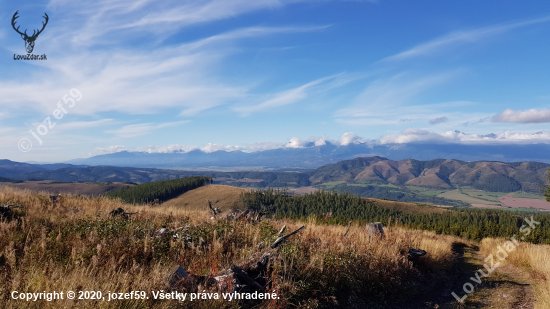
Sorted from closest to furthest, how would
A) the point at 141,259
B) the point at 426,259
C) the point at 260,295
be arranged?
the point at 260,295 → the point at 141,259 → the point at 426,259

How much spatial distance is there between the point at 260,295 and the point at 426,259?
8.60 metres

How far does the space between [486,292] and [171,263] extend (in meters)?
9.62

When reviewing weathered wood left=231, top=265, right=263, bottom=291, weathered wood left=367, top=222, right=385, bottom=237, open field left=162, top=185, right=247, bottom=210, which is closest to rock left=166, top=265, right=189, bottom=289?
weathered wood left=231, top=265, right=263, bottom=291

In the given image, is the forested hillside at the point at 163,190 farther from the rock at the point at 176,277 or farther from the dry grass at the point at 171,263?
the rock at the point at 176,277

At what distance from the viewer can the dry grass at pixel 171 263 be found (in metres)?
4.84

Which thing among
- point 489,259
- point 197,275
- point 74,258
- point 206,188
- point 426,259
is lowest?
point 206,188

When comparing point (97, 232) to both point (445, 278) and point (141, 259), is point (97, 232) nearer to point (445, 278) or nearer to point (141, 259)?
point (141, 259)

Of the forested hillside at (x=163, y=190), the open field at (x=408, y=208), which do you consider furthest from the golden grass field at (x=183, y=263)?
the forested hillside at (x=163, y=190)

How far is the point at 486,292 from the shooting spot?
869 centimetres

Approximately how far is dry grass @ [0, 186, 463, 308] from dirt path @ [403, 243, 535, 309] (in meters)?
0.54

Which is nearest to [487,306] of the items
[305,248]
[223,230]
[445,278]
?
[445,278]

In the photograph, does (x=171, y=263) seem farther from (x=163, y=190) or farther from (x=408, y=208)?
(x=163, y=190)

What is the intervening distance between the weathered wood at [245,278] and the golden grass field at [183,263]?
35 centimetres

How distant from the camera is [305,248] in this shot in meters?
8.42
